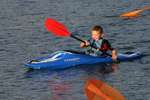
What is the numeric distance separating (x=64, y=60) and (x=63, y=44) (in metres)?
3.45

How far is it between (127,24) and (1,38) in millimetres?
5776

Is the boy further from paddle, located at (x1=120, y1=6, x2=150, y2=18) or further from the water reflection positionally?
paddle, located at (x1=120, y1=6, x2=150, y2=18)

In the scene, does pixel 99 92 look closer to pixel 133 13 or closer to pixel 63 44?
pixel 63 44

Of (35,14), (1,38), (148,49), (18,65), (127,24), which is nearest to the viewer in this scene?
(18,65)

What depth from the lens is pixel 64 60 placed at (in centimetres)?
2292

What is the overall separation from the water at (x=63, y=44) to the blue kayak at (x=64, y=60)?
23 cm

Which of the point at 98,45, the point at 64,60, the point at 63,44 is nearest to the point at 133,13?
the point at 63,44

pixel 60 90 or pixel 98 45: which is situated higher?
pixel 98 45

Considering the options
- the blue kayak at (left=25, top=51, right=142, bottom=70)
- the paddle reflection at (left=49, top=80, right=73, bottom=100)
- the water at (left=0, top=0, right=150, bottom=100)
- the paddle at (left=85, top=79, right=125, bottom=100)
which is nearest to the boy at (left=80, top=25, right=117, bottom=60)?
the blue kayak at (left=25, top=51, right=142, bottom=70)

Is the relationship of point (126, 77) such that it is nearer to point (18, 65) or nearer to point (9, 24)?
point (18, 65)

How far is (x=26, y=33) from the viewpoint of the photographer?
28641 mm

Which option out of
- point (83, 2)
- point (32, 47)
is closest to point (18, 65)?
point (32, 47)

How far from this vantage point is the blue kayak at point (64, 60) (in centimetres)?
2250

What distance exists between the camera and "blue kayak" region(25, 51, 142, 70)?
73.8ft
